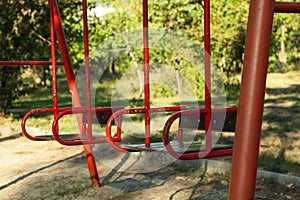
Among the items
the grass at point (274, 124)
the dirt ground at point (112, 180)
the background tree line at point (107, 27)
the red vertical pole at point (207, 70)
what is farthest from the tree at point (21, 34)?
the red vertical pole at point (207, 70)

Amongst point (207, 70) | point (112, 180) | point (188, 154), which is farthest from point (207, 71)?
point (112, 180)

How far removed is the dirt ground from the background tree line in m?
3.59

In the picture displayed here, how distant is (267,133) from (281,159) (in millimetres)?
1689

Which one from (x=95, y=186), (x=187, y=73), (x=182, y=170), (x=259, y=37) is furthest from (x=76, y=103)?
(x=187, y=73)

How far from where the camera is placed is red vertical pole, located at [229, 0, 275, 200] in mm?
1369

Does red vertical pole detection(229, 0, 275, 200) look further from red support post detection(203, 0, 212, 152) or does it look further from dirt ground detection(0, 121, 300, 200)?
dirt ground detection(0, 121, 300, 200)

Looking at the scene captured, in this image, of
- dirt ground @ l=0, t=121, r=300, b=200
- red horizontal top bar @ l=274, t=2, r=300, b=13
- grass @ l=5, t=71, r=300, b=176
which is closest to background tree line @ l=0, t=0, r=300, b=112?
grass @ l=5, t=71, r=300, b=176

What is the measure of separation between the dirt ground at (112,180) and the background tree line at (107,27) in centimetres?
359

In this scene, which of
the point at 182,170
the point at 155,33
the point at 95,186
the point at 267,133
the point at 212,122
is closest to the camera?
the point at 212,122

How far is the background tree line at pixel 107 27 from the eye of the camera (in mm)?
9242

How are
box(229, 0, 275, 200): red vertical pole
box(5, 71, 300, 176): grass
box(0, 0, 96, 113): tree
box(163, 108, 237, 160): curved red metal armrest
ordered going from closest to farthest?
box(229, 0, 275, 200): red vertical pole, box(163, 108, 237, 160): curved red metal armrest, box(5, 71, 300, 176): grass, box(0, 0, 96, 113): tree

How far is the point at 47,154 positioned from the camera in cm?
606

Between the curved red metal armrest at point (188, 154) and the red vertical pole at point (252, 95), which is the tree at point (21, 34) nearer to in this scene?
the curved red metal armrest at point (188, 154)

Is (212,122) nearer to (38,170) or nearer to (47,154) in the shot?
(38,170)
